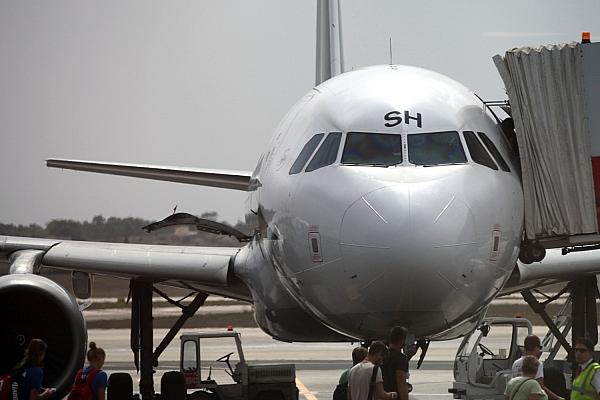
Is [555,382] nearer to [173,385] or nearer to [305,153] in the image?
[173,385]

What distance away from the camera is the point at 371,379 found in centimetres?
1079

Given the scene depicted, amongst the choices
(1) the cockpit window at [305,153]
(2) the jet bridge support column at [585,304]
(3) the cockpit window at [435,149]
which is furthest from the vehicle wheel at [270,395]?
(3) the cockpit window at [435,149]

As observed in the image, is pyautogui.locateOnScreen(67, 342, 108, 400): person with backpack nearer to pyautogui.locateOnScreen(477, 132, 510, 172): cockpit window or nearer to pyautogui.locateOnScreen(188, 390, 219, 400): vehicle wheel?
pyautogui.locateOnScreen(477, 132, 510, 172): cockpit window

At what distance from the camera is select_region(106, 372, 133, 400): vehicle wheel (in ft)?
51.8

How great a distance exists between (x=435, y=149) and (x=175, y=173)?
281 inches

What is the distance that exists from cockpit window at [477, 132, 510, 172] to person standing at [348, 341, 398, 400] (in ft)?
7.98

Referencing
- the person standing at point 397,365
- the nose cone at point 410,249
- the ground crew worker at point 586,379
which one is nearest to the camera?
the nose cone at point 410,249

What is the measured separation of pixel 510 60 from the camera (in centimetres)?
1283

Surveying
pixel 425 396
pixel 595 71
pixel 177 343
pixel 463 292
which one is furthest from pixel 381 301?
pixel 177 343

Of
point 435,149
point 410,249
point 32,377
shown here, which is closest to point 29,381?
point 32,377

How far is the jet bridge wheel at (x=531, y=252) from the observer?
42.3 feet

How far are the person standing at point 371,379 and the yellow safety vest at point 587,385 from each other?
1837mm

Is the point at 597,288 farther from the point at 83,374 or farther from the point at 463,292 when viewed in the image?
the point at 83,374

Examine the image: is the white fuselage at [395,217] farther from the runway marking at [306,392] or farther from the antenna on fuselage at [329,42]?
the antenna on fuselage at [329,42]
